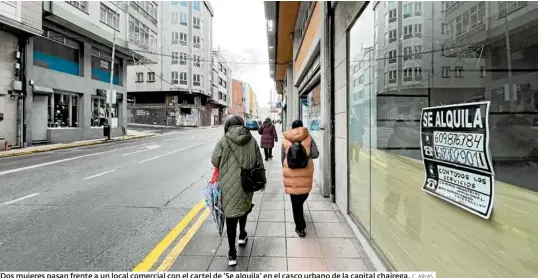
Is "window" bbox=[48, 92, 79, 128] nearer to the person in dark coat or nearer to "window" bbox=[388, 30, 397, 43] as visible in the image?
the person in dark coat

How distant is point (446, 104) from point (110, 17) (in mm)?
29246

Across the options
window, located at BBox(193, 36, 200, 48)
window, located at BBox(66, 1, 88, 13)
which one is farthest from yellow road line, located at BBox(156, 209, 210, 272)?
window, located at BBox(193, 36, 200, 48)

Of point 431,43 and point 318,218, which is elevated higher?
point 431,43

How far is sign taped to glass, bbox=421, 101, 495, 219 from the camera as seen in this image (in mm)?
1716

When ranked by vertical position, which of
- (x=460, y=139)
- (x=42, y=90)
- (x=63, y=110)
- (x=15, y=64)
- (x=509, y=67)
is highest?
(x=15, y=64)

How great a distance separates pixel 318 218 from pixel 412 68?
313 centimetres

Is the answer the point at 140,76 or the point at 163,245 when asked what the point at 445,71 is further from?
the point at 140,76

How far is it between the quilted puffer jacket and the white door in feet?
67.7

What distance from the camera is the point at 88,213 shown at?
548 cm

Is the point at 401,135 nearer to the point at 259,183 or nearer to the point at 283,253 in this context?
the point at 259,183

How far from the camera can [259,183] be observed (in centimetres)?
360

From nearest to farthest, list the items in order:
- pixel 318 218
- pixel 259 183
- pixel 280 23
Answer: pixel 259 183
pixel 318 218
pixel 280 23

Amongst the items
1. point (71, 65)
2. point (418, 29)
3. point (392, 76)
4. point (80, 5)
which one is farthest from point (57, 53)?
point (418, 29)

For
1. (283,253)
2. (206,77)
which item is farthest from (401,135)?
(206,77)
